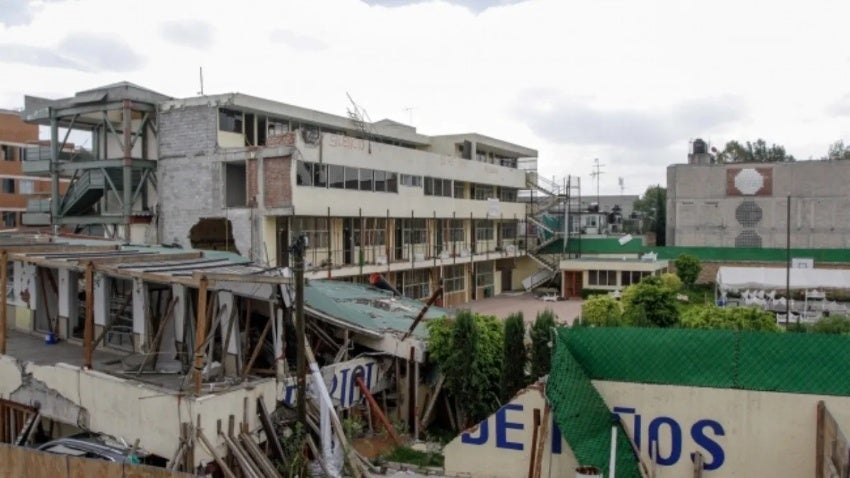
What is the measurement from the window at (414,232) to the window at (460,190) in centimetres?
431

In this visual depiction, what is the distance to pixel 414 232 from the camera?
113 feet

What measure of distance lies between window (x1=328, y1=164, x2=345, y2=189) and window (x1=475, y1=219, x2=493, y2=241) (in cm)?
1513

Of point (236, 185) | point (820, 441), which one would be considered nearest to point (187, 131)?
A: point (236, 185)

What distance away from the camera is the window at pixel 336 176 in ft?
89.6

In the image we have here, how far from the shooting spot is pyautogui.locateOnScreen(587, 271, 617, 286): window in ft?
138

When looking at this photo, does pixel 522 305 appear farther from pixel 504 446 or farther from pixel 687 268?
pixel 504 446

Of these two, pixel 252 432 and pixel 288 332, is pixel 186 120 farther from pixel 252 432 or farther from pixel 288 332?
pixel 252 432

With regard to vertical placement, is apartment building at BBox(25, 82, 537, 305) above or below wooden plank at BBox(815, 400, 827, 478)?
above

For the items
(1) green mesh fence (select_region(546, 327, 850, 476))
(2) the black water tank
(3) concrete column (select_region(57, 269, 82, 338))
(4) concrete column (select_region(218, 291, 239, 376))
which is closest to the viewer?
(1) green mesh fence (select_region(546, 327, 850, 476))

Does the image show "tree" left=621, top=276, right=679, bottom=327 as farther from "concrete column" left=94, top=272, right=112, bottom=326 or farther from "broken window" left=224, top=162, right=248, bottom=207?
"broken window" left=224, top=162, right=248, bottom=207

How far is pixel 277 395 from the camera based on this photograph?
1247 cm

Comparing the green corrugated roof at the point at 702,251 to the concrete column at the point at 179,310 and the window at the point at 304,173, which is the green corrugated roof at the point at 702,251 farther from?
the concrete column at the point at 179,310

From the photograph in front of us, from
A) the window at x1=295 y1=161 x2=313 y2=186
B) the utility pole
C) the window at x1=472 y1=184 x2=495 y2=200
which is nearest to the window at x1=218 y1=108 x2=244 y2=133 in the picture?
the window at x1=295 y1=161 x2=313 y2=186

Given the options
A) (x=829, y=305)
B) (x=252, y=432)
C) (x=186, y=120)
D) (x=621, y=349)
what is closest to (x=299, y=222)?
(x=186, y=120)
